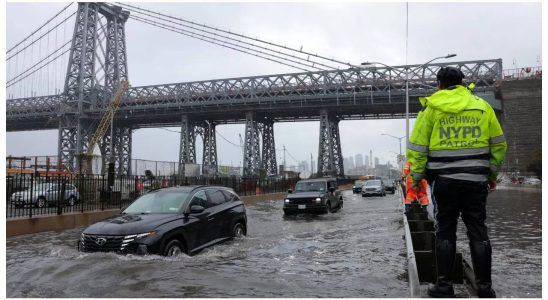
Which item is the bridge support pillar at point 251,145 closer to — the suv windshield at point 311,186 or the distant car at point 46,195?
the suv windshield at point 311,186

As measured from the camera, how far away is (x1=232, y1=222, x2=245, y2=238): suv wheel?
35.1 feet

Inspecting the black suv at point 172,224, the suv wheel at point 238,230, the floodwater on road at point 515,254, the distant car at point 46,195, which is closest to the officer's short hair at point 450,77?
the floodwater on road at point 515,254

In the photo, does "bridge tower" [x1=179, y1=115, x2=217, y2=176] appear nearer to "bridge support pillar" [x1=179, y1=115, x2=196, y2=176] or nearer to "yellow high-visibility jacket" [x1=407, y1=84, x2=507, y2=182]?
"bridge support pillar" [x1=179, y1=115, x2=196, y2=176]

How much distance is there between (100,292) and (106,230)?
2.10 metres

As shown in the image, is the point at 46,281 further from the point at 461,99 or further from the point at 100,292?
the point at 461,99

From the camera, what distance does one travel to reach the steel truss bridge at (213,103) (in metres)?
73.8

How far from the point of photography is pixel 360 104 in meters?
72.2

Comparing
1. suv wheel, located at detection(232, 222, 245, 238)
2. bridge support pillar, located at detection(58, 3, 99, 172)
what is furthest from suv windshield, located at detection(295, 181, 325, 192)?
bridge support pillar, located at detection(58, 3, 99, 172)

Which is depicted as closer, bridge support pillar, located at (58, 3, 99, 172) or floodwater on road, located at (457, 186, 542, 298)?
floodwater on road, located at (457, 186, 542, 298)

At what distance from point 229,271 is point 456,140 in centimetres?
430

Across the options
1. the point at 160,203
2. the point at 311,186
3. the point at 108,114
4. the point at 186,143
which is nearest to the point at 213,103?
the point at 186,143

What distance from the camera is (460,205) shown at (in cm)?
440

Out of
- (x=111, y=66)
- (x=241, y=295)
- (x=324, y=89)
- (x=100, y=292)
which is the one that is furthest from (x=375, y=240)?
(x=111, y=66)

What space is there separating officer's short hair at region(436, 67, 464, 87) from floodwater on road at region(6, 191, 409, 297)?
8.92ft
